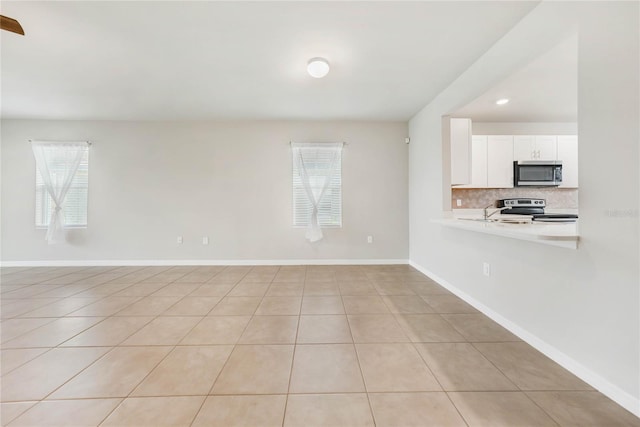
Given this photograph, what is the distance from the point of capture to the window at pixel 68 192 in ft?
13.6

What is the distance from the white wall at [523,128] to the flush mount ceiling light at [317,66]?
3.00 metres

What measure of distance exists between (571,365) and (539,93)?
2.95 meters

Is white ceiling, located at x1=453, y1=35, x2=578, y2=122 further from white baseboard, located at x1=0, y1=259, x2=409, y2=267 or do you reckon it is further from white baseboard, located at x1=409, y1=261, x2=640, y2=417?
white baseboard, located at x1=0, y1=259, x2=409, y2=267

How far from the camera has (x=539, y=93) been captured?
2.97m

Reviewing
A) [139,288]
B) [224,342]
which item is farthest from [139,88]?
[224,342]

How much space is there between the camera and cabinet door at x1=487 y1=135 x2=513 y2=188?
3.90m

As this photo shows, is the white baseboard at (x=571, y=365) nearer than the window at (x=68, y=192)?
Yes

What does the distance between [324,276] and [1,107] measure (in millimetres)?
5383

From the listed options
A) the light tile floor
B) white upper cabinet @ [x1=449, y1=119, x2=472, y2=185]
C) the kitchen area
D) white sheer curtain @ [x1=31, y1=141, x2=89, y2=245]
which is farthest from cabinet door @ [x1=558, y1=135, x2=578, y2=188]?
white sheer curtain @ [x1=31, y1=141, x2=89, y2=245]

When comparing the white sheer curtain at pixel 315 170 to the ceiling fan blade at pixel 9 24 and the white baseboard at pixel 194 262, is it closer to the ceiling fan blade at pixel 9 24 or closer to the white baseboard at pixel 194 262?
the white baseboard at pixel 194 262

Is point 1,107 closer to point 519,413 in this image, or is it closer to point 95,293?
point 95,293

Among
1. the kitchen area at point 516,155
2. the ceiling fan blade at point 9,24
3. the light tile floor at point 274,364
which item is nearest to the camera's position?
the light tile floor at point 274,364

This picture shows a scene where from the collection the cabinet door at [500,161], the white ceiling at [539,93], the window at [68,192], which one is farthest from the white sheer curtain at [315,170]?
the window at [68,192]

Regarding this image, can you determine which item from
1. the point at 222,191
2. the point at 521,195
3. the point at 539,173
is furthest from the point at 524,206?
the point at 222,191
